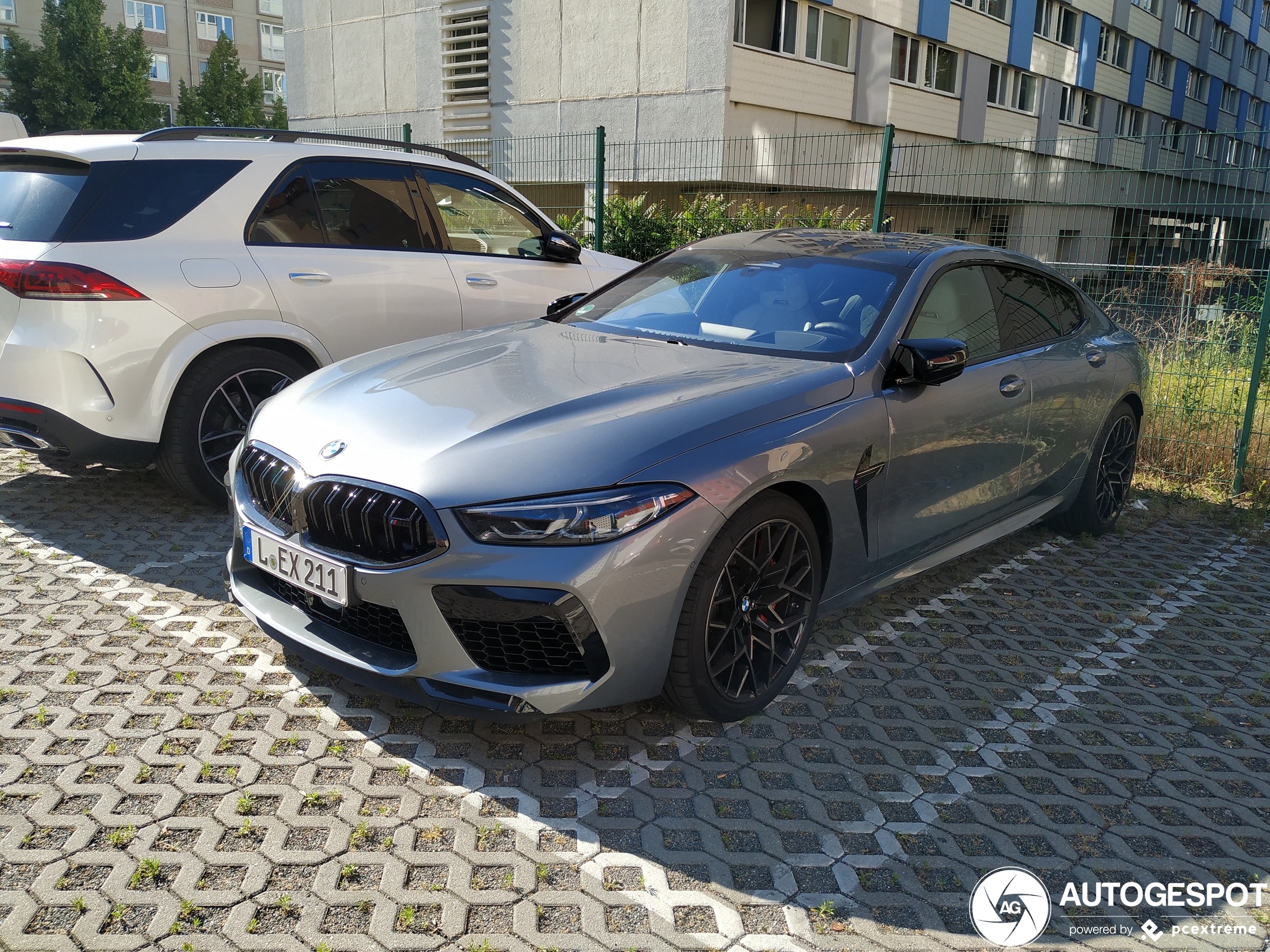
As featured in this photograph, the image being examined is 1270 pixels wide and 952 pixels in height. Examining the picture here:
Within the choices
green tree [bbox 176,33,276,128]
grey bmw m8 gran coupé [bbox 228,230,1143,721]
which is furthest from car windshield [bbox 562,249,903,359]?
green tree [bbox 176,33,276,128]

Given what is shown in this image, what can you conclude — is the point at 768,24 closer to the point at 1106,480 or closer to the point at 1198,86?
the point at 1106,480

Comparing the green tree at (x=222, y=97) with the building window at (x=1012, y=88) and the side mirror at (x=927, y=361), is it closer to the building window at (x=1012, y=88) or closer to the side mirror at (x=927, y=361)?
the building window at (x=1012, y=88)

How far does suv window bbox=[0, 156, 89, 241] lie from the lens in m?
4.82

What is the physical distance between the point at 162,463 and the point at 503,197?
9.06 ft

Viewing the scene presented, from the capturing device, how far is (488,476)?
9.78 feet

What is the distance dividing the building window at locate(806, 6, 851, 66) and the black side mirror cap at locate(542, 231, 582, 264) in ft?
55.7

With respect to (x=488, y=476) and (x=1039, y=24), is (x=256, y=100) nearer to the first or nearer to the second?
(x=1039, y=24)

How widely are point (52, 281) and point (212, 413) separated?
95 cm

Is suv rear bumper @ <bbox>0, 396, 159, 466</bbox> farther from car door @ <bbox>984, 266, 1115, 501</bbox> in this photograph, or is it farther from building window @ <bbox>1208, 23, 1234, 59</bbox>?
building window @ <bbox>1208, 23, 1234, 59</bbox>

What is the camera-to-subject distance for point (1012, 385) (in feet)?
15.0

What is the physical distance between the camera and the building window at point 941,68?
1003 inches

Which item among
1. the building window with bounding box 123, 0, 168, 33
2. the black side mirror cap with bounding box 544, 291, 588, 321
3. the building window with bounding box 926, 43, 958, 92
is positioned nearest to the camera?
the black side mirror cap with bounding box 544, 291, 588, 321

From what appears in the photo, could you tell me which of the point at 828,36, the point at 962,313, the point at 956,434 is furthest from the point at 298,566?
the point at 828,36

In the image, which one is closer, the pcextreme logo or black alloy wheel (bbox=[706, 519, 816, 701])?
the pcextreme logo
